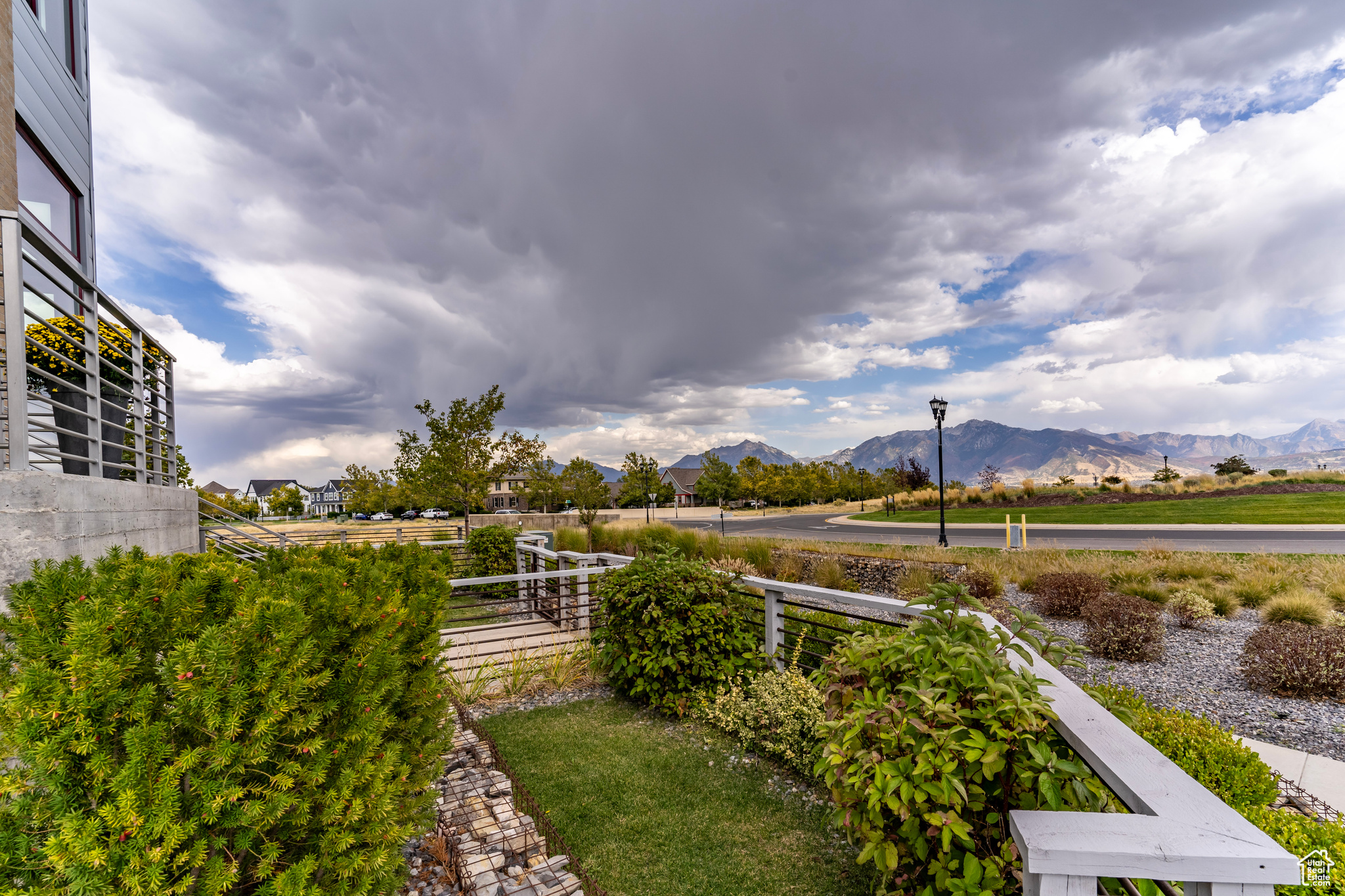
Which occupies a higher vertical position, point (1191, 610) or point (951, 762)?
point (951, 762)

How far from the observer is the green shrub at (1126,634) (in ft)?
22.6

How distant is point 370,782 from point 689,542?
46.3 feet

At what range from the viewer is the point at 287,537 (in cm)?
1812

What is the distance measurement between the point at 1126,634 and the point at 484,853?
7.80 meters

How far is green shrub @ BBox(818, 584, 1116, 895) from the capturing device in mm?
1886

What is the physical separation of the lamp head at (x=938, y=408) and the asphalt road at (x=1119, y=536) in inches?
175

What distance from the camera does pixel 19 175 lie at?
7488 millimetres

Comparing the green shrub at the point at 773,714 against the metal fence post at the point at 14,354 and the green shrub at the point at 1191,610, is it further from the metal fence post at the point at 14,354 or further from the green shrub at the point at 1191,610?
the green shrub at the point at 1191,610

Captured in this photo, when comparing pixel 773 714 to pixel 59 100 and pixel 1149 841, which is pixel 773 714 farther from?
pixel 59 100

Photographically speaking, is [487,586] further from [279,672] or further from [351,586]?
[279,672]

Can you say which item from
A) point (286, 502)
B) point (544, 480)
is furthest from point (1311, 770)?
point (286, 502)

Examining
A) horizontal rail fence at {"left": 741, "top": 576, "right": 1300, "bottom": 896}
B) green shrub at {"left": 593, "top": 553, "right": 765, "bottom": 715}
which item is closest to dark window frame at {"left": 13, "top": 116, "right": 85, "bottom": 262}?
green shrub at {"left": 593, "top": 553, "right": 765, "bottom": 715}

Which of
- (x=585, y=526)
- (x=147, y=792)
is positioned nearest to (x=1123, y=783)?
(x=147, y=792)

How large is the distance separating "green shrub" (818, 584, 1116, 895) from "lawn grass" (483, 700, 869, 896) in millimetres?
972
